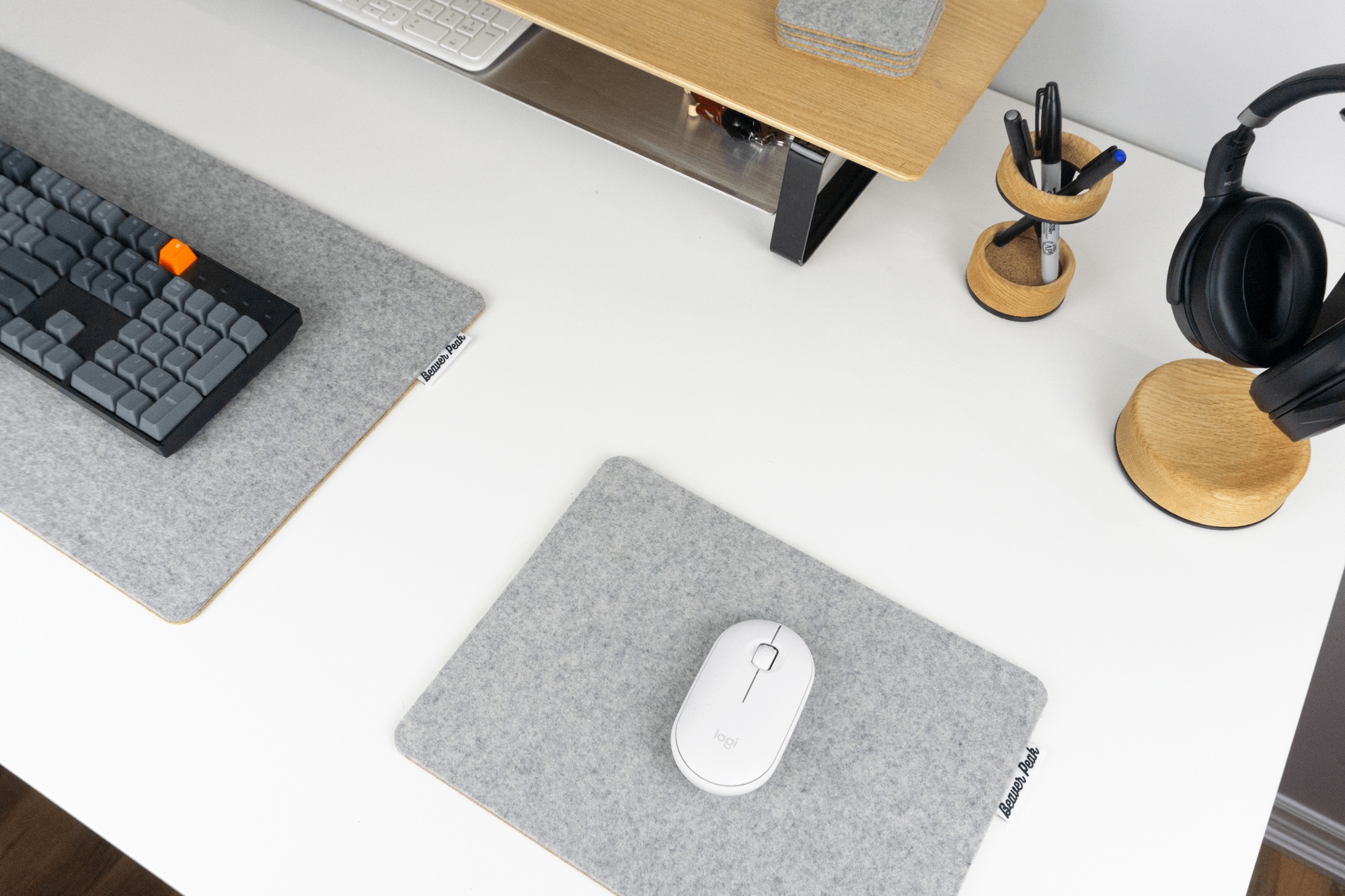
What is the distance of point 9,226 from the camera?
2.04ft

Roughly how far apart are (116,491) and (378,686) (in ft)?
0.67

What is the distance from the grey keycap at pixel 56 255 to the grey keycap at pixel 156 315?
0.07m

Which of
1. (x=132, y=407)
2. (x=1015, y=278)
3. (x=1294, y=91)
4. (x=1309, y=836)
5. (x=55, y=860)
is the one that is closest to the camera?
(x=1294, y=91)

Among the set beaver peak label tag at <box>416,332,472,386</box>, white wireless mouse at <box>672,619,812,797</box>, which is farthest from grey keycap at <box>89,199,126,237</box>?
white wireless mouse at <box>672,619,812,797</box>

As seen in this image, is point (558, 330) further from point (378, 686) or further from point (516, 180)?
point (378, 686)

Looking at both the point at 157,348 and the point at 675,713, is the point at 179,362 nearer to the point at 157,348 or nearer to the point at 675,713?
the point at 157,348

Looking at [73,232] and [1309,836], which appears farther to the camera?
[1309,836]

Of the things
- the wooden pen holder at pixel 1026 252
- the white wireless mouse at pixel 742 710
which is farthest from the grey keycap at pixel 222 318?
the wooden pen holder at pixel 1026 252

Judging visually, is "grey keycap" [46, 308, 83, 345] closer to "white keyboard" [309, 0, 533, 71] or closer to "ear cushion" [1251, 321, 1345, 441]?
"white keyboard" [309, 0, 533, 71]

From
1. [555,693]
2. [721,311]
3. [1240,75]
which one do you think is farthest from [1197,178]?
[555,693]

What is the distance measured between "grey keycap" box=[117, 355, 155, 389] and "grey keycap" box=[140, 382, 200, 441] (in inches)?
0.8

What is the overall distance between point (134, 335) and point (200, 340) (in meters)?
0.04

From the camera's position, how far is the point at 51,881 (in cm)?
91

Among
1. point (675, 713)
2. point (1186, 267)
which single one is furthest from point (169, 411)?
point (1186, 267)
